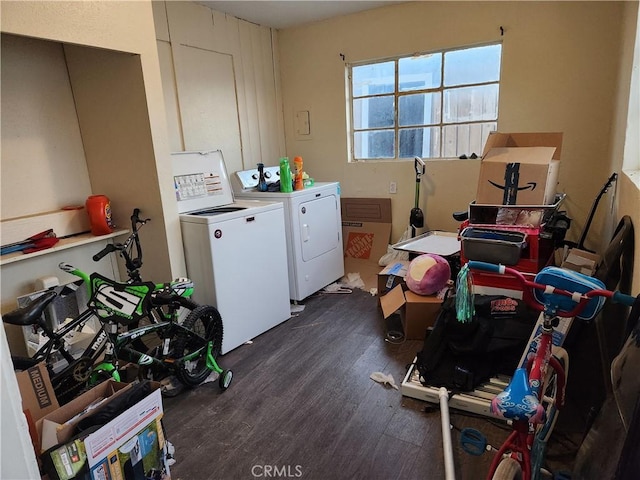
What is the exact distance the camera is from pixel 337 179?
4.09m

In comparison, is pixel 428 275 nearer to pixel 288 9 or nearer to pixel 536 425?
pixel 536 425

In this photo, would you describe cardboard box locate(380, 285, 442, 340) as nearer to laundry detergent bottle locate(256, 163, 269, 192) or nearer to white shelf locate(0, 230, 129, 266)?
laundry detergent bottle locate(256, 163, 269, 192)

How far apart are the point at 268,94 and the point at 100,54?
6.30 feet

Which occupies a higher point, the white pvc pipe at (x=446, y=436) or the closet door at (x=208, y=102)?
the closet door at (x=208, y=102)

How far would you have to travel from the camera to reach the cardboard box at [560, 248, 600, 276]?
2.10 metres

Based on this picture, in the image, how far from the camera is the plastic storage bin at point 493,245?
2.06 metres

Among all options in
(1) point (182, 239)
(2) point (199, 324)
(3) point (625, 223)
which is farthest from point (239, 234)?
(3) point (625, 223)

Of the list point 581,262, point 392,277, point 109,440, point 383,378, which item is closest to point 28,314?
point 109,440

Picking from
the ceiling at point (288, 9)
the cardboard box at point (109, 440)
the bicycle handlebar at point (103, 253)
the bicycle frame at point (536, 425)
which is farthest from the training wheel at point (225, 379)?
the ceiling at point (288, 9)

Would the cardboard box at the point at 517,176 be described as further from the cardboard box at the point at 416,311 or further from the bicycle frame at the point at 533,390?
the bicycle frame at the point at 533,390

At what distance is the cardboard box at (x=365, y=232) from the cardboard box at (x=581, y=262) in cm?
179

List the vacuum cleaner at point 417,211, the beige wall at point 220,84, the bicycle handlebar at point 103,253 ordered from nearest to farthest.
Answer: the bicycle handlebar at point 103,253 < the beige wall at point 220,84 < the vacuum cleaner at point 417,211

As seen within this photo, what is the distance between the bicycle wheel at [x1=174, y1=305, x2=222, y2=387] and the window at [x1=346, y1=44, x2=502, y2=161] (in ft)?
7.76

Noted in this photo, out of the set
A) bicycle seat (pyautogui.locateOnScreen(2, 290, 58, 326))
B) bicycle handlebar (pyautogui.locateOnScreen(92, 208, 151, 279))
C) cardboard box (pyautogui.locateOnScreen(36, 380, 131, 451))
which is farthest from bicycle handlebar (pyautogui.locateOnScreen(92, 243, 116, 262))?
cardboard box (pyautogui.locateOnScreen(36, 380, 131, 451))
